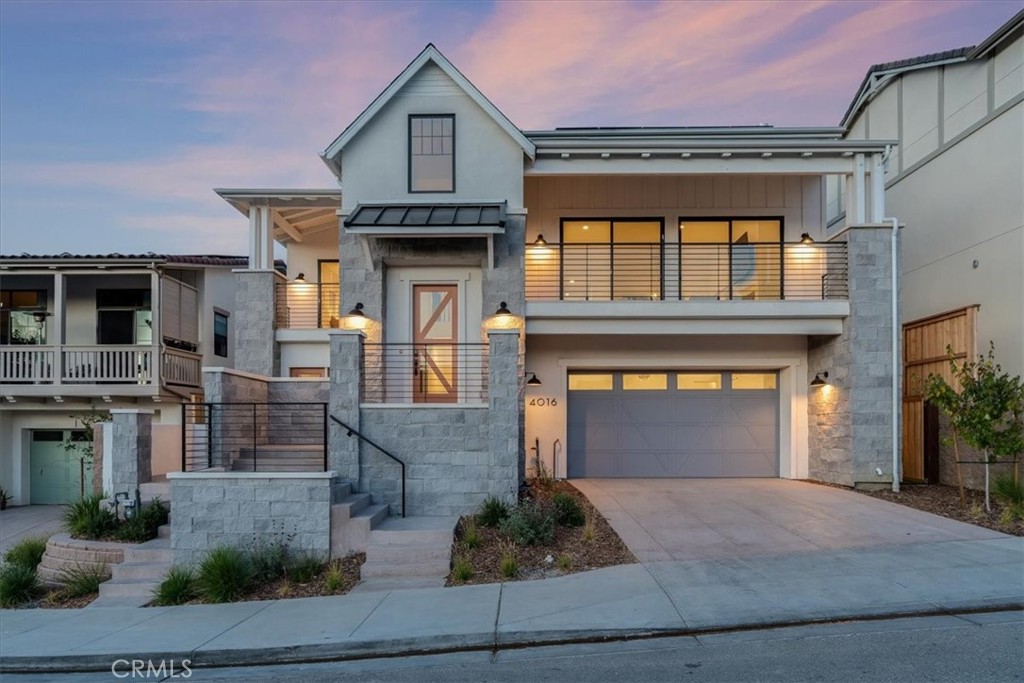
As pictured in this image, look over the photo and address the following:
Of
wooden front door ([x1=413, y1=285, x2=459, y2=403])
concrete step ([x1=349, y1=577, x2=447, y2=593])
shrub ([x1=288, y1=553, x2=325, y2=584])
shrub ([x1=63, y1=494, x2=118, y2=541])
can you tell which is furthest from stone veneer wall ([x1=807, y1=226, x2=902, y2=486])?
shrub ([x1=63, y1=494, x2=118, y2=541])

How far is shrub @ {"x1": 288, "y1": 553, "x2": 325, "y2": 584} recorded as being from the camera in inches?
324

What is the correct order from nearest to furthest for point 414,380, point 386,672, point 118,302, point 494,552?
point 386,672, point 494,552, point 414,380, point 118,302

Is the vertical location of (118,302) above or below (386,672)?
above

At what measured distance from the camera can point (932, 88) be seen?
15.1 meters

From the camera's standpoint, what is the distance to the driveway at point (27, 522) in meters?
13.1

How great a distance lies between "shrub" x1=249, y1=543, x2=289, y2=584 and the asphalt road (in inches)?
89.0

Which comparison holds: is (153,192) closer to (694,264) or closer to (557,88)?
(557,88)

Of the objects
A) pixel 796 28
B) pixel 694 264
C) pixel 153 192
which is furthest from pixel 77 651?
pixel 153 192

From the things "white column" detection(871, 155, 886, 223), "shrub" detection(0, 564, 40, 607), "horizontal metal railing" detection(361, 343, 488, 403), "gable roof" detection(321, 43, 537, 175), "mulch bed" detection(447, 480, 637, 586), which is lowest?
"shrub" detection(0, 564, 40, 607)

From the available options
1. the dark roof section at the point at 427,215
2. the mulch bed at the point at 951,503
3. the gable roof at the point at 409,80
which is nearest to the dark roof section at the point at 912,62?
the mulch bed at the point at 951,503

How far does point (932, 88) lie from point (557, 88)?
33.0 ft

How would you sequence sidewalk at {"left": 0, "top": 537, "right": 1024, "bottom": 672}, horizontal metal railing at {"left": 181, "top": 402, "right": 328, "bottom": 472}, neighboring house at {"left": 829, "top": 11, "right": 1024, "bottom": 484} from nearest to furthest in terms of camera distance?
sidewalk at {"left": 0, "top": 537, "right": 1024, "bottom": 672} → horizontal metal railing at {"left": 181, "top": 402, "right": 328, "bottom": 472} → neighboring house at {"left": 829, "top": 11, "right": 1024, "bottom": 484}

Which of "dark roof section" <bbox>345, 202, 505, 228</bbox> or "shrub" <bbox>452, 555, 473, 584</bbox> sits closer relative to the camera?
"shrub" <bbox>452, 555, 473, 584</bbox>

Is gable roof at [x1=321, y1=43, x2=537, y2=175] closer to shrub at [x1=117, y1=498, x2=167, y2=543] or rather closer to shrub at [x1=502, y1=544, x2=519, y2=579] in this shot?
shrub at [x1=117, y1=498, x2=167, y2=543]
